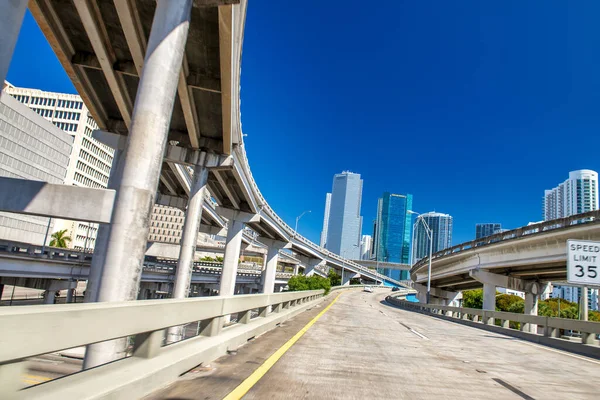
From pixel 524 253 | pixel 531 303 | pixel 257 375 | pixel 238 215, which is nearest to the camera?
pixel 257 375

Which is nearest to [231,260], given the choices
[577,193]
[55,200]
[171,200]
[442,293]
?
[171,200]

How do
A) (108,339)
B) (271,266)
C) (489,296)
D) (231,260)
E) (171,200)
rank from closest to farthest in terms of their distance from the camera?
(108,339) → (489,296) → (231,260) → (171,200) → (271,266)

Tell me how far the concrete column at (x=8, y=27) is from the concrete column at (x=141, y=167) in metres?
2.48

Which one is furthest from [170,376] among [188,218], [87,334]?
[188,218]

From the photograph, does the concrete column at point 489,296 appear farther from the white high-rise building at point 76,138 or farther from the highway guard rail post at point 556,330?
the white high-rise building at point 76,138

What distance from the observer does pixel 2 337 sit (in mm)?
2369

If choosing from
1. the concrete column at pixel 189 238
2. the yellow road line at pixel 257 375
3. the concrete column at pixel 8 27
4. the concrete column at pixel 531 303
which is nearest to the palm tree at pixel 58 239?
the concrete column at pixel 189 238

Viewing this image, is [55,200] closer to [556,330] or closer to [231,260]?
[556,330]

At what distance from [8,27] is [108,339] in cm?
675

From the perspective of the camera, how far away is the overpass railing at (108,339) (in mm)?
2494

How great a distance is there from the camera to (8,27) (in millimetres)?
7102

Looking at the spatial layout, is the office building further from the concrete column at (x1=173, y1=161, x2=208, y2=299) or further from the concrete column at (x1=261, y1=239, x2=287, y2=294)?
the concrete column at (x1=173, y1=161, x2=208, y2=299)

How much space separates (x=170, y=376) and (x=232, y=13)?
10865 millimetres

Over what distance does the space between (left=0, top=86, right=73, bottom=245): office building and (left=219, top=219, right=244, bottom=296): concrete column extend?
5444 centimetres
